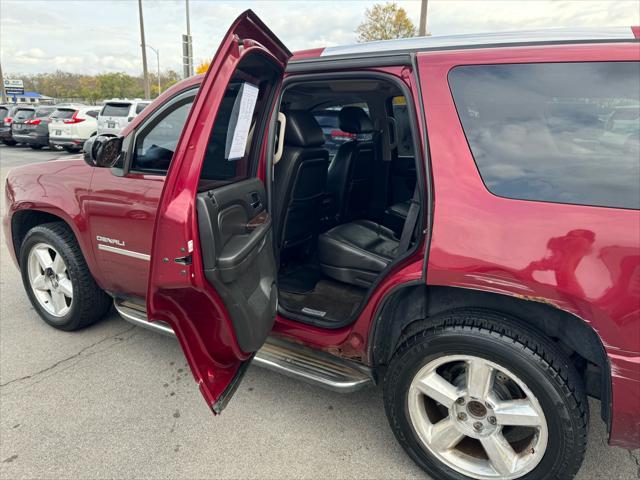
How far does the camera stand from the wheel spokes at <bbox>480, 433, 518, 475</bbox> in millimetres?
1834

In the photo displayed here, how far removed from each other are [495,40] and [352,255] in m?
1.50

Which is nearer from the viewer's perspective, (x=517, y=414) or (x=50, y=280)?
(x=517, y=414)

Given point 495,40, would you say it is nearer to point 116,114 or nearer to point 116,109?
point 116,114

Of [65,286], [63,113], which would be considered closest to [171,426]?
[65,286]

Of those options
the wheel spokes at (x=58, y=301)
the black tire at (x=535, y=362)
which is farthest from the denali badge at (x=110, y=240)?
the black tire at (x=535, y=362)

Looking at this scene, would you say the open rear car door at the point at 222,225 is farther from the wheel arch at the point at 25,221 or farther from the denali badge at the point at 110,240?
the wheel arch at the point at 25,221

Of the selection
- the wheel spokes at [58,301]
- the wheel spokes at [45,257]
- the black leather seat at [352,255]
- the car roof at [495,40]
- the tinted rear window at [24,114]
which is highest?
the car roof at [495,40]

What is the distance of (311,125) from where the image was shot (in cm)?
295

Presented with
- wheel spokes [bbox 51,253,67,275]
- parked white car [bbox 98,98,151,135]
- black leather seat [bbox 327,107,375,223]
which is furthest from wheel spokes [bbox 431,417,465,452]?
parked white car [bbox 98,98,151,135]

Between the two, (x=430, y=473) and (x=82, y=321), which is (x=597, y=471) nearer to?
(x=430, y=473)

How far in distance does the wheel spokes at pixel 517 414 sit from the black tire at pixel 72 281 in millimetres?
2702

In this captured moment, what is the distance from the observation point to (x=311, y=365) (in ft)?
7.50

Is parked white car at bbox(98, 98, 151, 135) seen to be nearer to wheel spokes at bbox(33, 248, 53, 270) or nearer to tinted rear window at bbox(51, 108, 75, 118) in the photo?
tinted rear window at bbox(51, 108, 75, 118)

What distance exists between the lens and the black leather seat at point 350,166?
343cm
